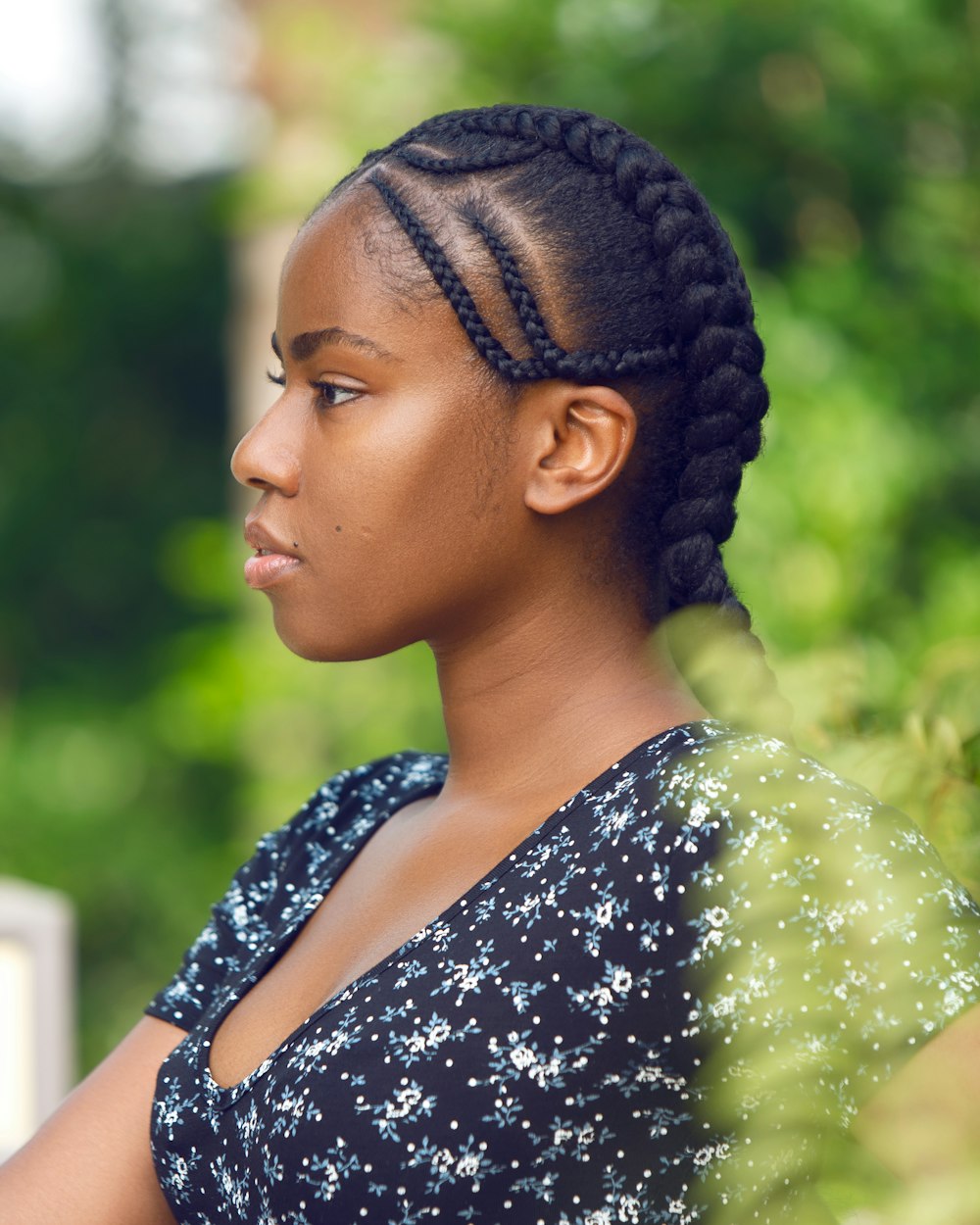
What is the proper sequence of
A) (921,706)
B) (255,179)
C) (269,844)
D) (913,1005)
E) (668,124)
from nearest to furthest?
1. (913,1005)
2. (921,706)
3. (269,844)
4. (668,124)
5. (255,179)

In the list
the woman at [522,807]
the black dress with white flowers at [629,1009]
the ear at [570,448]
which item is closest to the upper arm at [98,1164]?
the woman at [522,807]

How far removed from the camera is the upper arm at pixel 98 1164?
1.93m

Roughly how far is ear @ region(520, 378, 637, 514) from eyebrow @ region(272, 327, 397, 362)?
6.4 inches

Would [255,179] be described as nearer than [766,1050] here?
No

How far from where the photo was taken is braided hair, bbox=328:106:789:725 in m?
1.72

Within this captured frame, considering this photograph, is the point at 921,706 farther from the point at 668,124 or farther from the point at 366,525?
the point at 668,124

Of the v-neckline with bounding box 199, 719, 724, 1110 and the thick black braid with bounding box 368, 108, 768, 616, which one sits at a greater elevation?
the thick black braid with bounding box 368, 108, 768, 616

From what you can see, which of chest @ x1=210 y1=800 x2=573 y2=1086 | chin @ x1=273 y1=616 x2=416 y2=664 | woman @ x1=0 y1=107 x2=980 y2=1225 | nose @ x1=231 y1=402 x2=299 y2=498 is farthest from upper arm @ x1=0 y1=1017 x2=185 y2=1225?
nose @ x1=231 y1=402 x2=299 y2=498

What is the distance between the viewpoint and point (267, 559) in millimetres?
1798

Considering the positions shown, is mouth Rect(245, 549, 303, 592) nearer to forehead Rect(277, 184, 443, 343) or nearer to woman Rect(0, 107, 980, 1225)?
woman Rect(0, 107, 980, 1225)

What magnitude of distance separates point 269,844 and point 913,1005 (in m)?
1.05

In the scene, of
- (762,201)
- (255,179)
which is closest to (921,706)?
(762,201)

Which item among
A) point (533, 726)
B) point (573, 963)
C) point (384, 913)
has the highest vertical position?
point (533, 726)

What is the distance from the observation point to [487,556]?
5.71 feet
